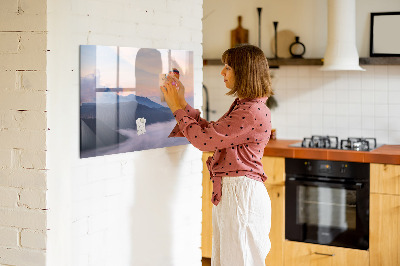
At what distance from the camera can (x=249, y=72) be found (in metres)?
2.81

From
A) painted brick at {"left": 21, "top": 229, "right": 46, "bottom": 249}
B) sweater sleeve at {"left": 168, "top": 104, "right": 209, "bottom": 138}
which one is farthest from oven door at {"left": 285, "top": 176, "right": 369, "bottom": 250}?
painted brick at {"left": 21, "top": 229, "right": 46, "bottom": 249}

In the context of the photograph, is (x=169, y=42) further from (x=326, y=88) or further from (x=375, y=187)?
(x=326, y=88)

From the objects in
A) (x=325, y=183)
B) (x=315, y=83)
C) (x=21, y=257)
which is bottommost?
(x=21, y=257)

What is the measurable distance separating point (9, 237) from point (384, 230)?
105 inches

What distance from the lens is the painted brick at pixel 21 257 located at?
241 centimetres

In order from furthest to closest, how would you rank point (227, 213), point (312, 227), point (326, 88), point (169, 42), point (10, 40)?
point (326, 88), point (312, 227), point (169, 42), point (227, 213), point (10, 40)

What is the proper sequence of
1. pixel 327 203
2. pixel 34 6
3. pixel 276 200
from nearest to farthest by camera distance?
pixel 34 6, pixel 327 203, pixel 276 200

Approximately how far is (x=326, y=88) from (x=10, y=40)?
314 centimetres

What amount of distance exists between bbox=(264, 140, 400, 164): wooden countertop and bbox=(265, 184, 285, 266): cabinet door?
27 centimetres

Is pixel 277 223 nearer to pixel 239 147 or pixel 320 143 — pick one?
pixel 320 143

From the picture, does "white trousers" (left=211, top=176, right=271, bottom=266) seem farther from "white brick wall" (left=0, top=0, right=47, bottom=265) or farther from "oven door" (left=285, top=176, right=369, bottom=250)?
"oven door" (left=285, top=176, right=369, bottom=250)

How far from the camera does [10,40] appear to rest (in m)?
2.41

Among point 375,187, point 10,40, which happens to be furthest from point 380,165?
point 10,40

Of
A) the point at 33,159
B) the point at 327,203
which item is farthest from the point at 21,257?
the point at 327,203
